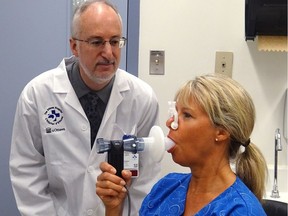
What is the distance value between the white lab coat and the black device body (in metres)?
0.29

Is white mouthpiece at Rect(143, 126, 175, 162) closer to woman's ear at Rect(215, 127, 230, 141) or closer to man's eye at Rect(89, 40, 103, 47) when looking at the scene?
woman's ear at Rect(215, 127, 230, 141)

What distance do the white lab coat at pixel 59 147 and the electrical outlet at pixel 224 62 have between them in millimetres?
596

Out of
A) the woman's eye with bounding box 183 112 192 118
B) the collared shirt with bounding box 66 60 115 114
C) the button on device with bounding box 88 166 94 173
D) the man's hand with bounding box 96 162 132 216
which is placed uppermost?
the collared shirt with bounding box 66 60 115 114

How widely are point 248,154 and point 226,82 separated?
0.75 feet

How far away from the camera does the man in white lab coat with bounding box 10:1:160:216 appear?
1.53 meters

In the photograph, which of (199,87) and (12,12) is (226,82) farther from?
(12,12)

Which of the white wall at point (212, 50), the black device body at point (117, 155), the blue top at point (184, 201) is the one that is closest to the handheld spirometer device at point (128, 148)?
the black device body at point (117, 155)

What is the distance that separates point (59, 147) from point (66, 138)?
1.6 inches

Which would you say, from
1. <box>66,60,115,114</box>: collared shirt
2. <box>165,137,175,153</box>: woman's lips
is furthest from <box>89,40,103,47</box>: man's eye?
<box>165,137,175,153</box>: woman's lips

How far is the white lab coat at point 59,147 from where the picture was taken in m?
1.53

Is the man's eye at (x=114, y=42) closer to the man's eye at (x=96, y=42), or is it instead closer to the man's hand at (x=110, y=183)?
the man's eye at (x=96, y=42)

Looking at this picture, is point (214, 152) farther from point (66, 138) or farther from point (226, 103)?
point (66, 138)

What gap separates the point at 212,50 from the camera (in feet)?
6.57

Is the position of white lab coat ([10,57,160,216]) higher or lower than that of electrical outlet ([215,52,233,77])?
lower
